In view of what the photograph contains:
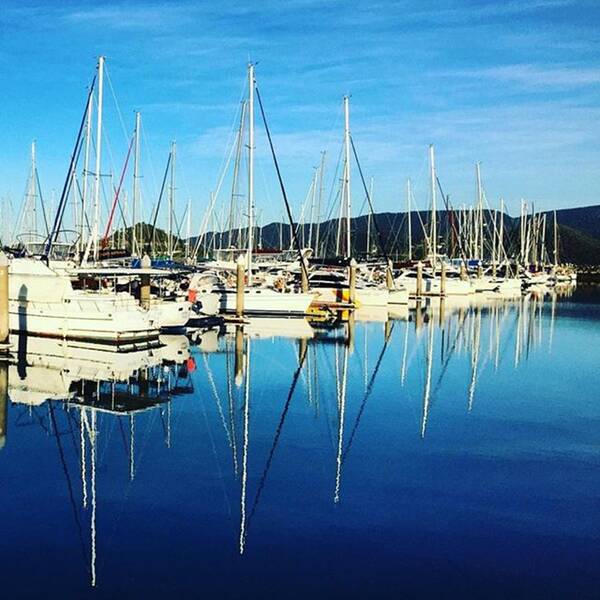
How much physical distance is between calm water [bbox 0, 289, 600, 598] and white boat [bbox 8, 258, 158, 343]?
2.64 meters

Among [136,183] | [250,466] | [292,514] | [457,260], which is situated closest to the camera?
[292,514]

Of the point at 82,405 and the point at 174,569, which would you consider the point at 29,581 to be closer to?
the point at 174,569

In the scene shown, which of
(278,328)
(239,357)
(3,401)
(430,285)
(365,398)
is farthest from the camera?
(430,285)

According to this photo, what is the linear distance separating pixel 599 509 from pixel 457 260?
247 ft

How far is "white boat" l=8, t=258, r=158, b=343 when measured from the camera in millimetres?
28312

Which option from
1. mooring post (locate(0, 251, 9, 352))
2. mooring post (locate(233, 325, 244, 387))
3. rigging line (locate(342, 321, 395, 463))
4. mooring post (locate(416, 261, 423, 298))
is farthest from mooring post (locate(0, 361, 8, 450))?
mooring post (locate(416, 261, 423, 298))

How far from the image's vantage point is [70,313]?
2894cm

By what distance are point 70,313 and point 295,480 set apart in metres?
18.4

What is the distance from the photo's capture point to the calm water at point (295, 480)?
9.04 metres

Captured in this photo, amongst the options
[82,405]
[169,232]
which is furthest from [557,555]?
[169,232]

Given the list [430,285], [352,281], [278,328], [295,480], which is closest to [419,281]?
[430,285]

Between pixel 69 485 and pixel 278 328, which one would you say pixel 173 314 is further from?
pixel 69 485

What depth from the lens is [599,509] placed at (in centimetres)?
1162

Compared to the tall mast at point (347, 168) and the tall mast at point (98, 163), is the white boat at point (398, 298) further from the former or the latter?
the tall mast at point (98, 163)
